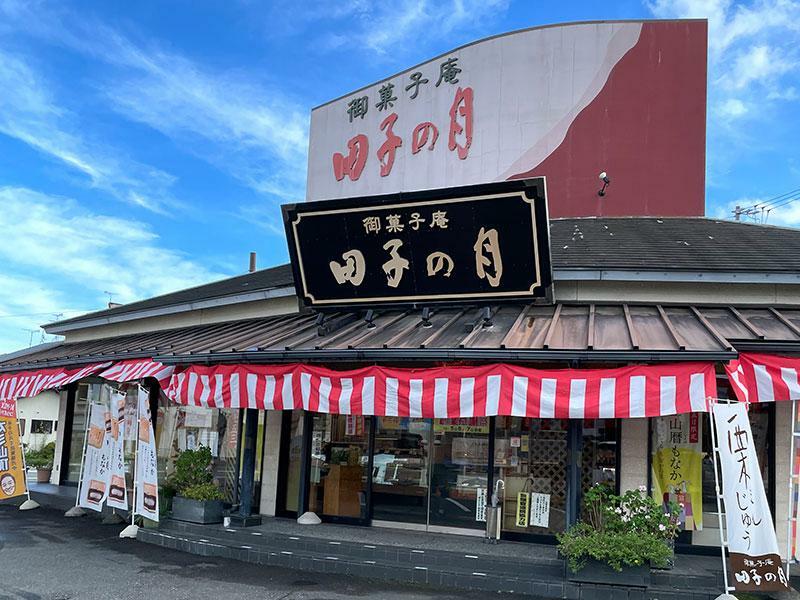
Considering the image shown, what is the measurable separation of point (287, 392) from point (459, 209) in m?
3.81

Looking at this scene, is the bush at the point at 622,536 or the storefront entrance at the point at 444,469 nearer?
the bush at the point at 622,536

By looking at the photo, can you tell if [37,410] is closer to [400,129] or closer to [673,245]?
[400,129]

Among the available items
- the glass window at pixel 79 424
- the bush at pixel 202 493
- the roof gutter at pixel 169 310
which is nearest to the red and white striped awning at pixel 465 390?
the bush at pixel 202 493

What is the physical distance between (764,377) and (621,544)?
2666mm

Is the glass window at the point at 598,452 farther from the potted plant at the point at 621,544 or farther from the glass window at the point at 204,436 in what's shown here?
the glass window at the point at 204,436

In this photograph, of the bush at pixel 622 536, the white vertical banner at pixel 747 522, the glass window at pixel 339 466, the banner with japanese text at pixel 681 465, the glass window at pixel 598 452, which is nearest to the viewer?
the white vertical banner at pixel 747 522

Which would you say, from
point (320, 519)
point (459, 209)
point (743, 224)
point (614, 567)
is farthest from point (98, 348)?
point (743, 224)

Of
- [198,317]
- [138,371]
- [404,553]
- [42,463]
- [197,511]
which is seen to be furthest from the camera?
[42,463]

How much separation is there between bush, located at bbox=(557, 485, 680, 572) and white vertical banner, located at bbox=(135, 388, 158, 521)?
6593mm

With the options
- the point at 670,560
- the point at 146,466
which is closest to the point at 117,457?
the point at 146,466

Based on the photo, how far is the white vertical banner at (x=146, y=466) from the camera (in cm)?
1078

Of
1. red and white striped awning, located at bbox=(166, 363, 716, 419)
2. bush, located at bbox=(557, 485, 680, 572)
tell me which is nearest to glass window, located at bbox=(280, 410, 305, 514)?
red and white striped awning, located at bbox=(166, 363, 716, 419)

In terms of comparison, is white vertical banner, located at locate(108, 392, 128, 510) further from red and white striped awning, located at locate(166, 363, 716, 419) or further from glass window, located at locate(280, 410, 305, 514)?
glass window, located at locate(280, 410, 305, 514)

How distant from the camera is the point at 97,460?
12000mm
